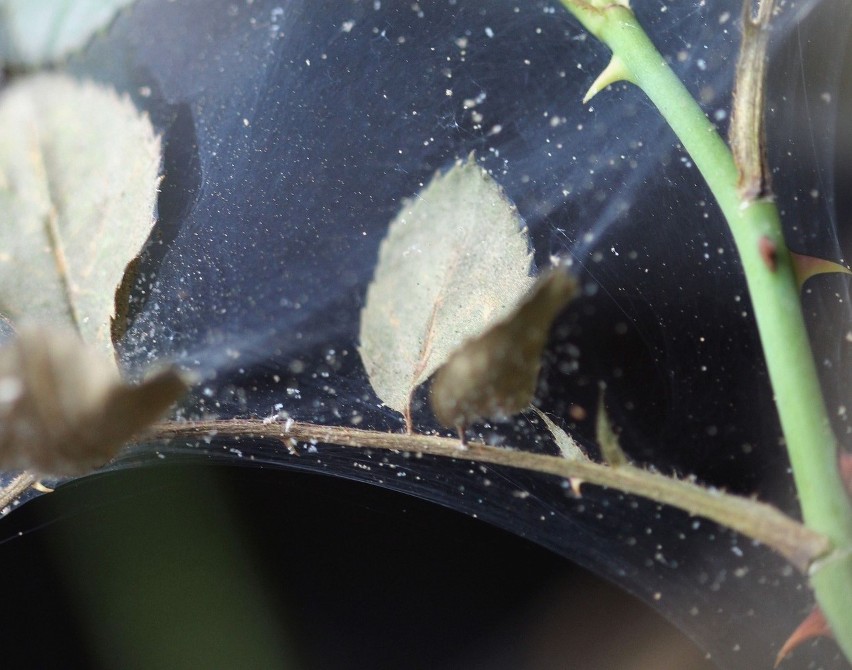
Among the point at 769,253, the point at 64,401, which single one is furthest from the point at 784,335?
the point at 64,401

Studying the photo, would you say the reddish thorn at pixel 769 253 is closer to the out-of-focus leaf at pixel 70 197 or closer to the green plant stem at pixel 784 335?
the green plant stem at pixel 784 335

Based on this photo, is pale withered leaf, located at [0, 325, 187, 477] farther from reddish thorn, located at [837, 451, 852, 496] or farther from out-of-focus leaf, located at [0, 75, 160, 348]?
reddish thorn, located at [837, 451, 852, 496]

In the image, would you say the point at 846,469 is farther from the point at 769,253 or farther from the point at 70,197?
the point at 70,197

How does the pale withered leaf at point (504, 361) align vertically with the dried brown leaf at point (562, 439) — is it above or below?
above

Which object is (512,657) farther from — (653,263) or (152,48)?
(152,48)

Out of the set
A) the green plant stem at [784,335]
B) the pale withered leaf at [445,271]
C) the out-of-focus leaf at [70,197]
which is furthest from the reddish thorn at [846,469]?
the out-of-focus leaf at [70,197]

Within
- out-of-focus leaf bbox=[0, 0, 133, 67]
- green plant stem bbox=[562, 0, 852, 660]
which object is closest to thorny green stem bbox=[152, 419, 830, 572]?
green plant stem bbox=[562, 0, 852, 660]
